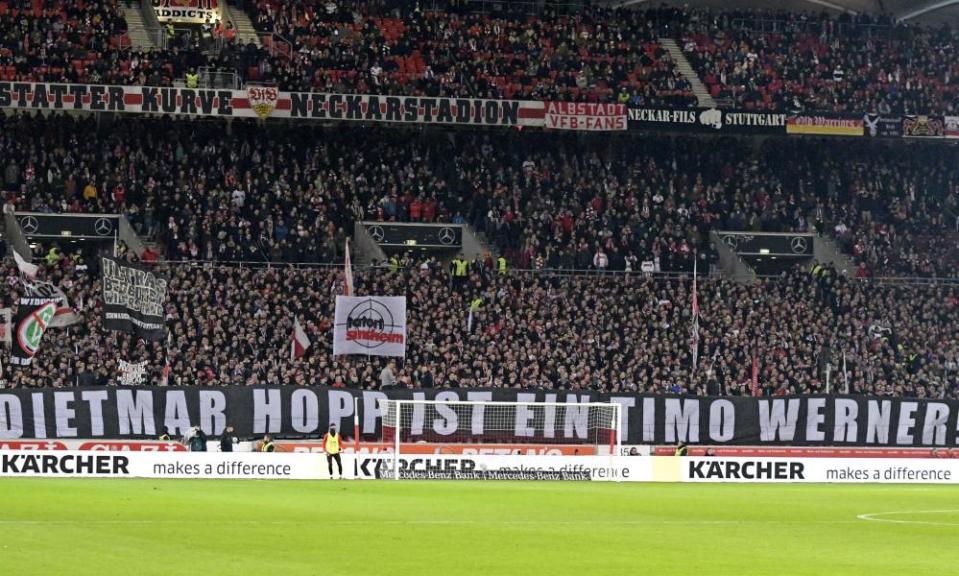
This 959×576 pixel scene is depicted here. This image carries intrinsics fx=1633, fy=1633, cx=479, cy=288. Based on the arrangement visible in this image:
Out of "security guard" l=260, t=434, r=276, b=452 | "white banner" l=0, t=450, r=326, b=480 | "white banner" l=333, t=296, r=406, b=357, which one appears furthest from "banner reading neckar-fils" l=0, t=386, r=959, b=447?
"white banner" l=333, t=296, r=406, b=357

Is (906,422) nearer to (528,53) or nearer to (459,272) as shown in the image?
(459,272)

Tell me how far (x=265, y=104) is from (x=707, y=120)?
16.5m

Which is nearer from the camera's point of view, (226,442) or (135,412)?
(226,442)

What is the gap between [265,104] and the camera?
56.7m

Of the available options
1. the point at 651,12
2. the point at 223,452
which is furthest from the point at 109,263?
the point at 651,12

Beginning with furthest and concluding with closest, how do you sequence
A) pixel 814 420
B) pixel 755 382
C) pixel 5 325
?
1. pixel 755 382
2. pixel 814 420
3. pixel 5 325

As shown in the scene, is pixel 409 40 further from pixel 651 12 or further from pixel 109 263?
pixel 109 263

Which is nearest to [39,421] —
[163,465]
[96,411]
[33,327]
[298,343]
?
[96,411]

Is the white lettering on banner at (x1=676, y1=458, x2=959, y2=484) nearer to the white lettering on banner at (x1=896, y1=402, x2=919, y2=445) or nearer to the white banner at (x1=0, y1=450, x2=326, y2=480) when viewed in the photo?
the white lettering on banner at (x1=896, y1=402, x2=919, y2=445)

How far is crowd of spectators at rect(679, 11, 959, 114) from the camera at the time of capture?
63156mm

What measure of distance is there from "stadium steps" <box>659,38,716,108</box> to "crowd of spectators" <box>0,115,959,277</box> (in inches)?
74.1

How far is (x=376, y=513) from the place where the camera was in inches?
952

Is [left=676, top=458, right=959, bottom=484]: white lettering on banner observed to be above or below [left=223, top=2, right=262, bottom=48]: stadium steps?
below

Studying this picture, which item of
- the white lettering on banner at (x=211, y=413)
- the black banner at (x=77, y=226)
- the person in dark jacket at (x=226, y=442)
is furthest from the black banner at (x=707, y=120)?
the person in dark jacket at (x=226, y=442)
